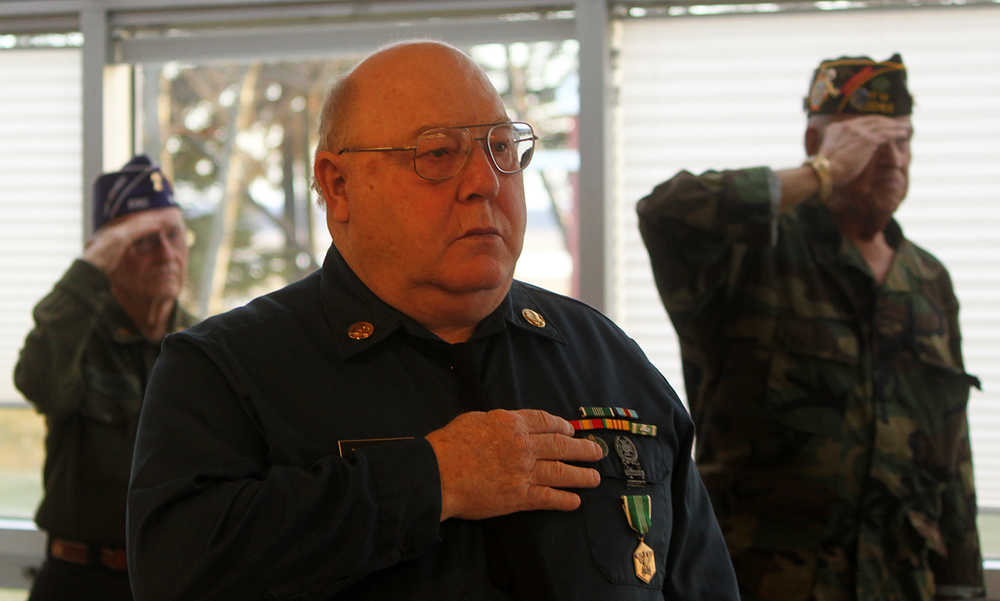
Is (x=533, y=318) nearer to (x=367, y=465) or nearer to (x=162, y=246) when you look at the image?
(x=367, y=465)

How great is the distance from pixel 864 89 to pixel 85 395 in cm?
213

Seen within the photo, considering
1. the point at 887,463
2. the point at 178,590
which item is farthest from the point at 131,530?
the point at 887,463

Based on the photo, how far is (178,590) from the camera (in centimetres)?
108

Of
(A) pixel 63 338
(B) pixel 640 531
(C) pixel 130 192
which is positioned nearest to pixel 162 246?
(C) pixel 130 192

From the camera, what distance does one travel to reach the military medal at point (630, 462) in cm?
133

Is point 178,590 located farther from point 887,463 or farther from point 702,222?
point 887,463

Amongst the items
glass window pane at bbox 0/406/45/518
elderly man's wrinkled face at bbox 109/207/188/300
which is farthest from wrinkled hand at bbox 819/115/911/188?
glass window pane at bbox 0/406/45/518

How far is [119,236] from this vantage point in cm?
288

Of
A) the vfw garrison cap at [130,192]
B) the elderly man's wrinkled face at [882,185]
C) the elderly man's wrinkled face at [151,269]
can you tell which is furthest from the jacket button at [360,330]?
the vfw garrison cap at [130,192]

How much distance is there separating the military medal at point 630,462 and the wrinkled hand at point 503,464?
10cm

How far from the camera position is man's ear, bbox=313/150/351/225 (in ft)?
4.51

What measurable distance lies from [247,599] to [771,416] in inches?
57.7

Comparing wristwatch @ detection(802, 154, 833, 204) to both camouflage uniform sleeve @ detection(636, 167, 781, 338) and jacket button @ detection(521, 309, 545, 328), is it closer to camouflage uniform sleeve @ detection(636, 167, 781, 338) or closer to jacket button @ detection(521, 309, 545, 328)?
camouflage uniform sleeve @ detection(636, 167, 781, 338)

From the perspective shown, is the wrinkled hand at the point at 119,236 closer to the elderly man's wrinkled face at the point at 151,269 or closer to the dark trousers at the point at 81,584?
the elderly man's wrinkled face at the point at 151,269
